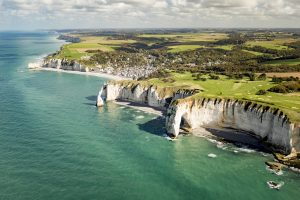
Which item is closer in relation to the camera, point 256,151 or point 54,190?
point 54,190

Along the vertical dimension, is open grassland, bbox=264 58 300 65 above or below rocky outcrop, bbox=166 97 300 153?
above

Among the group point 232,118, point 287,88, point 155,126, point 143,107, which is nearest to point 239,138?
point 232,118

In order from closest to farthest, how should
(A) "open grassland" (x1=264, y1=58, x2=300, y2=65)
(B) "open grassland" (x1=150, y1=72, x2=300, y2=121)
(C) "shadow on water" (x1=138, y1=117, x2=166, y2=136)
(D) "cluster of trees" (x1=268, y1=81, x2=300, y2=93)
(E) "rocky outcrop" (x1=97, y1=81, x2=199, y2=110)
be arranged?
(B) "open grassland" (x1=150, y1=72, x2=300, y2=121), (C) "shadow on water" (x1=138, y1=117, x2=166, y2=136), (D) "cluster of trees" (x1=268, y1=81, x2=300, y2=93), (E) "rocky outcrop" (x1=97, y1=81, x2=199, y2=110), (A) "open grassland" (x1=264, y1=58, x2=300, y2=65)

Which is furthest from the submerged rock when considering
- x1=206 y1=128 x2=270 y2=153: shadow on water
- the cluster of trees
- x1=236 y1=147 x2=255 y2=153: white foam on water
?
the cluster of trees

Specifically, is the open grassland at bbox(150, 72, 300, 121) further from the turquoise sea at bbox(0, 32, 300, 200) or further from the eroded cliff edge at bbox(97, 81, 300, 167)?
the turquoise sea at bbox(0, 32, 300, 200)

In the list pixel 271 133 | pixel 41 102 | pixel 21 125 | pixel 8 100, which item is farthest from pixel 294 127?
pixel 8 100

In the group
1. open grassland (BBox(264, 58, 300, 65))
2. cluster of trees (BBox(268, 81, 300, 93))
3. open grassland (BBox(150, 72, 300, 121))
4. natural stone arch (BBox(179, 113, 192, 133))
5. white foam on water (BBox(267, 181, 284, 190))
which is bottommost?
white foam on water (BBox(267, 181, 284, 190))

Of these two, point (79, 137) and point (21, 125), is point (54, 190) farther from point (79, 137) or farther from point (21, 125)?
point (21, 125)
